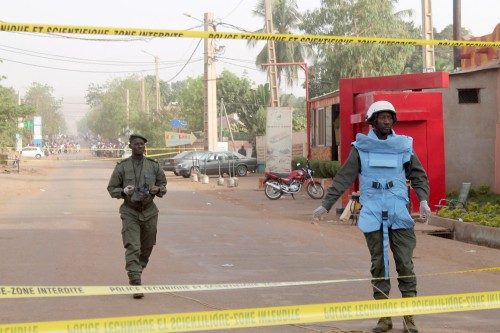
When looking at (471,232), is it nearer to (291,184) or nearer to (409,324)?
(409,324)

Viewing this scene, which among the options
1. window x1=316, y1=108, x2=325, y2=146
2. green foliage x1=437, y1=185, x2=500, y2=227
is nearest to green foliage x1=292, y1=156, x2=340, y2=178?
window x1=316, y1=108, x2=325, y2=146

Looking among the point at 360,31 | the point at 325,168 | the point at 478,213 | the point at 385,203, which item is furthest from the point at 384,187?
the point at 360,31

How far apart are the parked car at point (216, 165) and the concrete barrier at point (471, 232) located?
2915 centimetres

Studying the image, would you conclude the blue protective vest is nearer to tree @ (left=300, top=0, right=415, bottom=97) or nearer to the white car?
tree @ (left=300, top=0, right=415, bottom=97)

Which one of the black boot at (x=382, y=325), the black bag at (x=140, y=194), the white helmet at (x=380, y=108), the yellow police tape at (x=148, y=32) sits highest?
the yellow police tape at (x=148, y=32)

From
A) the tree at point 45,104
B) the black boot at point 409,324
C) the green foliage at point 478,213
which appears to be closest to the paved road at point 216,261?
the black boot at point 409,324

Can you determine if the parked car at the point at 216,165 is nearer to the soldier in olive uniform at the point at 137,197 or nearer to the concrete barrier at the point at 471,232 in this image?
the concrete barrier at the point at 471,232

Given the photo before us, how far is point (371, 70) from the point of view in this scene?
5981 cm

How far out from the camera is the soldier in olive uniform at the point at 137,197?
955 cm

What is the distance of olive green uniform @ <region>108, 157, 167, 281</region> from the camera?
31.4 ft

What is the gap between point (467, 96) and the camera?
23172mm

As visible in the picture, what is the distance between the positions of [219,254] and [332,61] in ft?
157

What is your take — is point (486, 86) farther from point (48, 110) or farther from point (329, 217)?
point (48, 110)

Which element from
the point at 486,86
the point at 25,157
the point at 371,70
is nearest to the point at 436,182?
the point at 486,86
